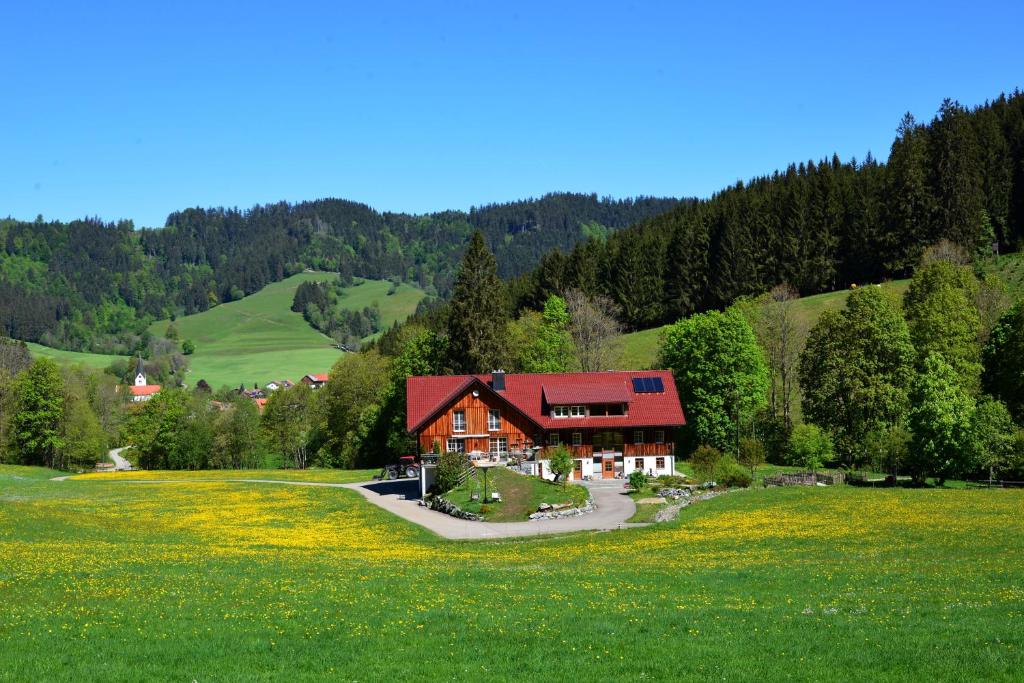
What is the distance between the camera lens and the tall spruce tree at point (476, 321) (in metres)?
94.4

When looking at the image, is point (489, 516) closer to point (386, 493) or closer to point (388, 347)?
point (386, 493)

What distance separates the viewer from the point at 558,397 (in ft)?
240

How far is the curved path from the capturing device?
4722cm

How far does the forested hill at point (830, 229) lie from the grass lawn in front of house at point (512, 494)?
74626 mm

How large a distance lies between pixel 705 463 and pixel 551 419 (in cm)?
1215

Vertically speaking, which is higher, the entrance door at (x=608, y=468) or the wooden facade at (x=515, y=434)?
the wooden facade at (x=515, y=434)

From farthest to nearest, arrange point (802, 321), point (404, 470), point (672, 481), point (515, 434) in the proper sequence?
1. point (802, 321)
2. point (404, 470)
3. point (515, 434)
4. point (672, 481)

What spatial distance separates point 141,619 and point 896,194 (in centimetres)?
11694

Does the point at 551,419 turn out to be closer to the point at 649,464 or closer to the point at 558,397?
the point at 558,397

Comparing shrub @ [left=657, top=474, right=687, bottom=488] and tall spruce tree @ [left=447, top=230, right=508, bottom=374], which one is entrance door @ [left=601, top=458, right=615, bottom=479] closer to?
shrub @ [left=657, top=474, right=687, bottom=488]

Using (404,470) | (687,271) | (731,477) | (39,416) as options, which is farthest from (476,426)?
(687,271)

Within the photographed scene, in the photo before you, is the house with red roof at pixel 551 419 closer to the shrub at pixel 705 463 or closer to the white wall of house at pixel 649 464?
the white wall of house at pixel 649 464

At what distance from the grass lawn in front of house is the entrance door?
500 inches

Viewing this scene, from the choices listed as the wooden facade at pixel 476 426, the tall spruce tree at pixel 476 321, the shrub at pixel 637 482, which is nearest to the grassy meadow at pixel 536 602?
the shrub at pixel 637 482
